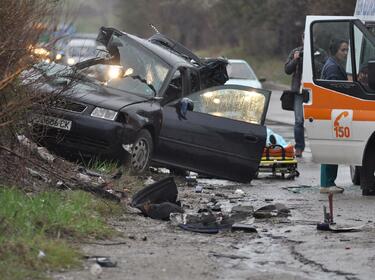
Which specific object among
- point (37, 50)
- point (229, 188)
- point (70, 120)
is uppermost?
point (37, 50)

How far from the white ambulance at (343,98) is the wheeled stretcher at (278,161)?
6.82 feet

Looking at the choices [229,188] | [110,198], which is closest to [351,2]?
[229,188]

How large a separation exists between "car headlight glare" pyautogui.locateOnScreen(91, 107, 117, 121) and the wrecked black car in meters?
0.01

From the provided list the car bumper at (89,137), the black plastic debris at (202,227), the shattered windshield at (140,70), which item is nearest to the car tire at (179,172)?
the shattered windshield at (140,70)

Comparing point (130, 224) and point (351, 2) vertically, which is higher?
Result: point (351, 2)

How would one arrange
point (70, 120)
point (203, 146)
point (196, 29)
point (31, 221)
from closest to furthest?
1. point (31, 221)
2. point (70, 120)
3. point (203, 146)
4. point (196, 29)

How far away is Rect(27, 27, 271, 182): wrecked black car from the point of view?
11.7 metres

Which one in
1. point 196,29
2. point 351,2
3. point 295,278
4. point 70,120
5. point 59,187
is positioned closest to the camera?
point 295,278

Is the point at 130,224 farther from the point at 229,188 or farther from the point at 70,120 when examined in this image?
the point at 229,188

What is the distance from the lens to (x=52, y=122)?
36.5 feet

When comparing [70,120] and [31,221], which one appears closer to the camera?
[31,221]

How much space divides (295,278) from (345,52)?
5.51 metres

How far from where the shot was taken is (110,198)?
959 centimetres

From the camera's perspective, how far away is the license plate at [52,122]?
1002 cm
